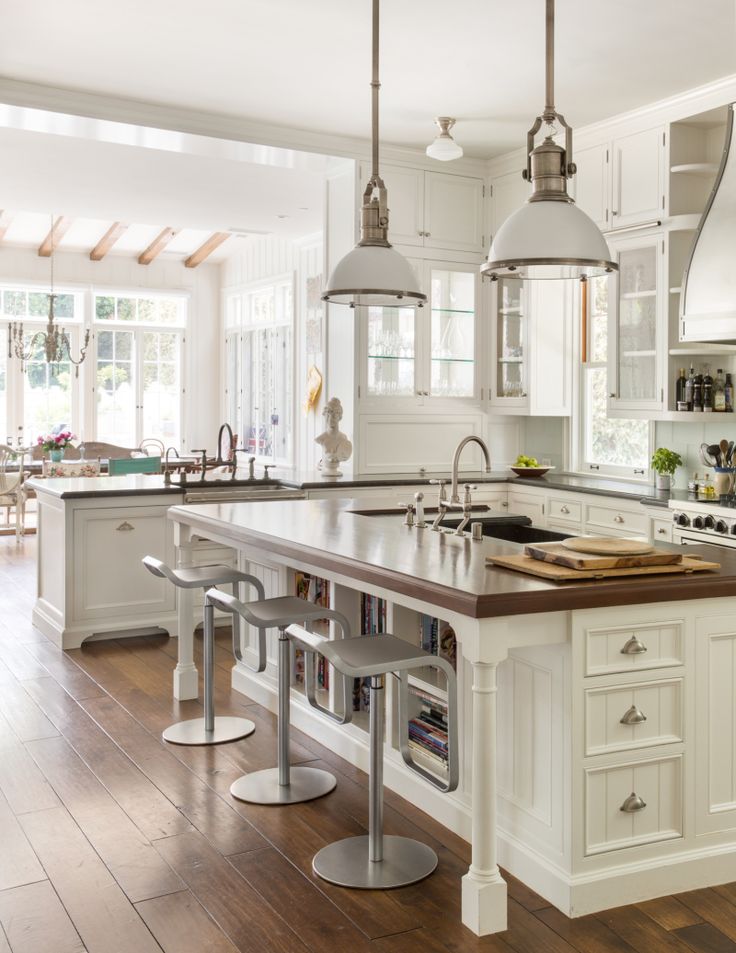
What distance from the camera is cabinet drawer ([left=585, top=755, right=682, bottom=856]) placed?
101 inches

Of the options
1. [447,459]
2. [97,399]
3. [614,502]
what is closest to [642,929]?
[614,502]

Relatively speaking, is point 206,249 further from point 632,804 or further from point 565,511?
point 632,804

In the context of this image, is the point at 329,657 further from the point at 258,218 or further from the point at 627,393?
the point at 258,218

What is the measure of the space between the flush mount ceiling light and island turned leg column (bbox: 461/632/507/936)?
4149mm

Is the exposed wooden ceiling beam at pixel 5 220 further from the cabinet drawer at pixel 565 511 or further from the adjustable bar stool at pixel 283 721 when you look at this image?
the adjustable bar stool at pixel 283 721

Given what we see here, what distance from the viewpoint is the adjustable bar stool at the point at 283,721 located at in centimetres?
335

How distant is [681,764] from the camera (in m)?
2.68

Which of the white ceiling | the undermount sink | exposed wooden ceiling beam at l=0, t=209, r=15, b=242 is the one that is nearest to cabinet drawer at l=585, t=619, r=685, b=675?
the undermount sink

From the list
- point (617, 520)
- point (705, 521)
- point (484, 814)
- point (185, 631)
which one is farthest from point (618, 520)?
point (484, 814)

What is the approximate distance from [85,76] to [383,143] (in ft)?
6.43

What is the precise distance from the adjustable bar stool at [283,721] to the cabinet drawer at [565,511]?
2.60m

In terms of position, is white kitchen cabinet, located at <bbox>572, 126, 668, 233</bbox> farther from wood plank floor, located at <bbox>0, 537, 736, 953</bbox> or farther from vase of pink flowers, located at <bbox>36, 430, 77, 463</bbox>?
vase of pink flowers, located at <bbox>36, 430, 77, 463</bbox>

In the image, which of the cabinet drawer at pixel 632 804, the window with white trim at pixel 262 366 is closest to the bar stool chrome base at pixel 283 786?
the cabinet drawer at pixel 632 804

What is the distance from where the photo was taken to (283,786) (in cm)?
346
